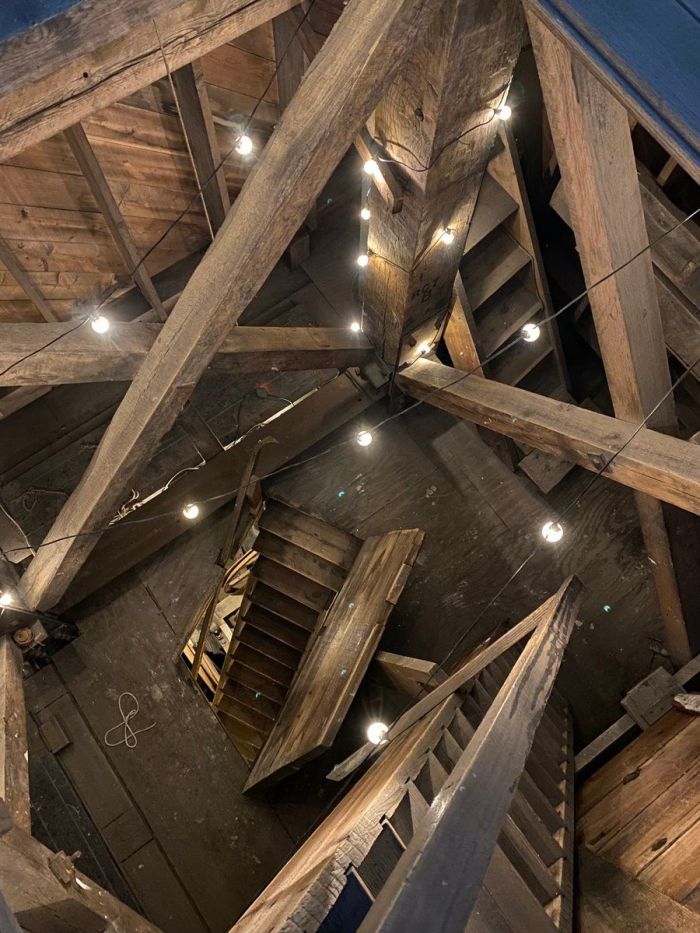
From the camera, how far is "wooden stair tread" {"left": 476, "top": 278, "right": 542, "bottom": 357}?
638cm

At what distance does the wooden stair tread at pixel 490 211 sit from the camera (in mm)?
5934

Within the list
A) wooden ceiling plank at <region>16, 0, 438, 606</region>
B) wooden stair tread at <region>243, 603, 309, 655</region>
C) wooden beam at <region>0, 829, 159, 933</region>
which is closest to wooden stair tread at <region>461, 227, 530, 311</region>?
wooden ceiling plank at <region>16, 0, 438, 606</region>

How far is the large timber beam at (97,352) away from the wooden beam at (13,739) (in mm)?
1950

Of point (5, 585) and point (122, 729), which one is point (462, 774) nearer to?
point (5, 585)

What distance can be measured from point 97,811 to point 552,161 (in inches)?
249

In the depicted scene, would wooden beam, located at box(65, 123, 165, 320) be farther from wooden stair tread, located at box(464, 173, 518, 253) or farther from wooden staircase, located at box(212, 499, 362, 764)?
wooden stair tread, located at box(464, 173, 518, 253)

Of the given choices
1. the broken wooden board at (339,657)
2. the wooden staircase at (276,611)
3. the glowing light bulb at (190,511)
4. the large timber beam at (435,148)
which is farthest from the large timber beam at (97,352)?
the wooden staircase at (276,611)

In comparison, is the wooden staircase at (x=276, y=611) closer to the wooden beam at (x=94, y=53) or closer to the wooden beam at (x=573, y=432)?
the wooden beam at (x=573, y=432)

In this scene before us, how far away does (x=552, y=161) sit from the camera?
A: 6621mm

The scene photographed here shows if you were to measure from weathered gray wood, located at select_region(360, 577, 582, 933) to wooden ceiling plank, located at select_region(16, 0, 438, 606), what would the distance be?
2.05 meters

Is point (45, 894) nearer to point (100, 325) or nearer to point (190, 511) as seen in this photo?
point (100, 325)

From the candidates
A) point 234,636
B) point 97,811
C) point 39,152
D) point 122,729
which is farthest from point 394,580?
point 39,152

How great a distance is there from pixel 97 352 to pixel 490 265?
3.58 m

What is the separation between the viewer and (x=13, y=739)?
14.0 feet
